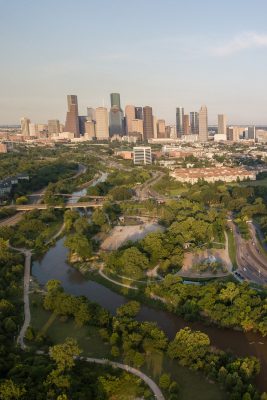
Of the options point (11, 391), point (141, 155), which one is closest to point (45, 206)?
point (11, 391)

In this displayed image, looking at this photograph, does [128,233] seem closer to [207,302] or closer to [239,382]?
[207,302]

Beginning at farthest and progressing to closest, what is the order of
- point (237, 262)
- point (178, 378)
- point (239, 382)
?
point (237, 262) → point (178, 378) → point (239, 382)

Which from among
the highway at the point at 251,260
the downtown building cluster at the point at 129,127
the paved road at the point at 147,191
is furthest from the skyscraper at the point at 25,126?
the highway at the point at 251,260

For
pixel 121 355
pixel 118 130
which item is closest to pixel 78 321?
pixel 121 355

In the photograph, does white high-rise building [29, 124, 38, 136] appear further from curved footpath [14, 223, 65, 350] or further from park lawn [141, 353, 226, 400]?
park lawn [141, 353, 226, 400]

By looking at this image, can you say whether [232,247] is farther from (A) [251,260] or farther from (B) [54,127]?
(B) [54,127]

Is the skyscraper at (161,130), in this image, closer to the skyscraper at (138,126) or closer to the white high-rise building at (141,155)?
the skyscraper at (138,126)

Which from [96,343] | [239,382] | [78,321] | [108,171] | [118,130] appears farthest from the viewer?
[118,130]
